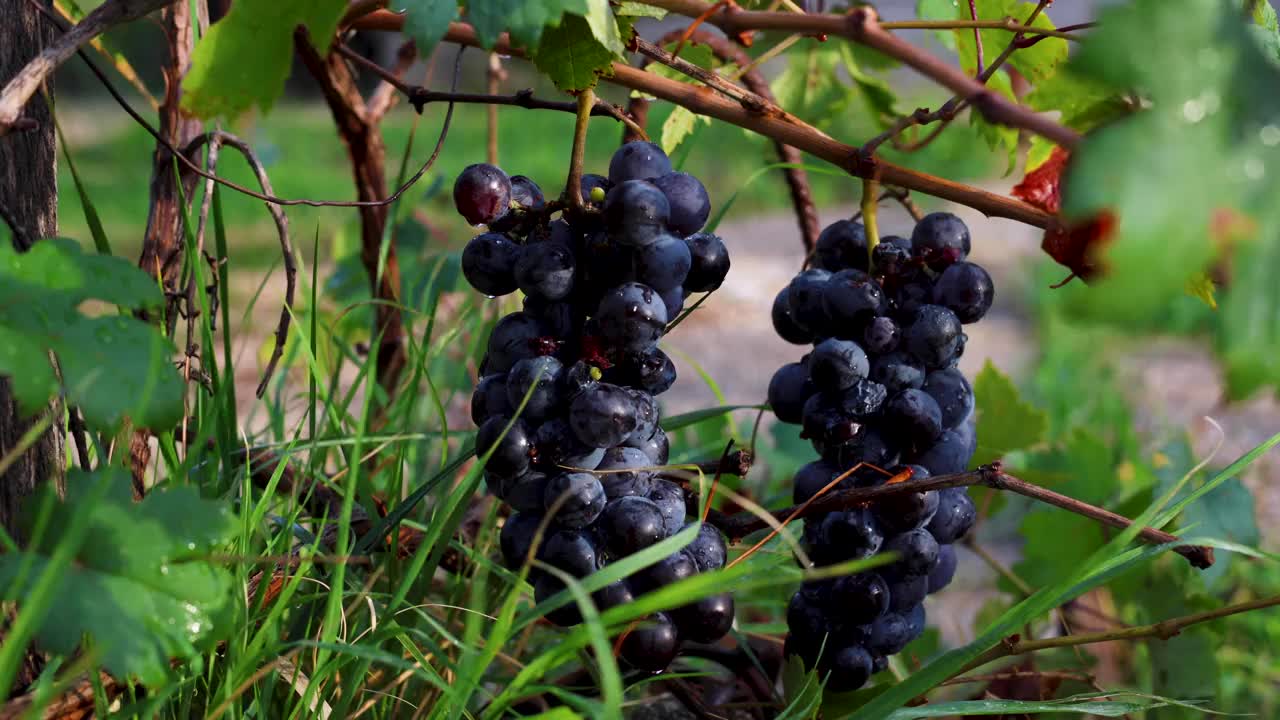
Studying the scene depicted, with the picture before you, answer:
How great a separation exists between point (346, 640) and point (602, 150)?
4357 mm

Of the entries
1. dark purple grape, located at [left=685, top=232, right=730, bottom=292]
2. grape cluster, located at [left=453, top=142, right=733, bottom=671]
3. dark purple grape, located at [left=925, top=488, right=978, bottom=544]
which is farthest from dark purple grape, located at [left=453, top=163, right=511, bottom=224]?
dark purple grape, located at [left=925, top=488, right=978, bottom=544]

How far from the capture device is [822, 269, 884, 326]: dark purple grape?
2.10 feet

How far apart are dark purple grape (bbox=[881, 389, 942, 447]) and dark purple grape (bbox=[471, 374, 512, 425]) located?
22 centimetres

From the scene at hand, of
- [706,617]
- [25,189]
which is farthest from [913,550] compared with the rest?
[25,189]

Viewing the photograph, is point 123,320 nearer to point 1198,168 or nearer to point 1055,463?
point 1198,168

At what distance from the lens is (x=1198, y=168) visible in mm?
356

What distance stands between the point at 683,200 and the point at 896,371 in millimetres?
166

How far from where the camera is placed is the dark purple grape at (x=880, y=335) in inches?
25.3

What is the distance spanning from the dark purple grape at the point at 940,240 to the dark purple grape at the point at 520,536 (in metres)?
0.27

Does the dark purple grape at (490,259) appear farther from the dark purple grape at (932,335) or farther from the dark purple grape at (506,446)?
the dark purple grape at (932,335)

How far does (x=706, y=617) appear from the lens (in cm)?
60

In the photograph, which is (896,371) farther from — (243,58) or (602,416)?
(243,58)

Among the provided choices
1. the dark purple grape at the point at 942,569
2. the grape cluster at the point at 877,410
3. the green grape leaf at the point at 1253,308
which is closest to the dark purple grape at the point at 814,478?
the grape cluster at the point at 877,410

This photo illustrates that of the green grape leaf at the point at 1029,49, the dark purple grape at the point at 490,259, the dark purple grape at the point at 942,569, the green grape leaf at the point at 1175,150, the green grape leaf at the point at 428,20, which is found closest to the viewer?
the green grape leaf at the point at 1175,150
